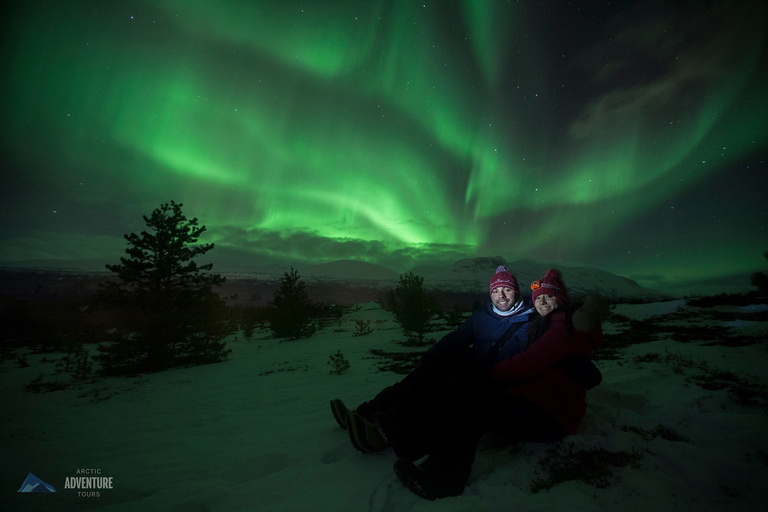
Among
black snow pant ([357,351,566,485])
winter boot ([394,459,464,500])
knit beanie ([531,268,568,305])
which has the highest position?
knit beanie ([531,268,568,305])

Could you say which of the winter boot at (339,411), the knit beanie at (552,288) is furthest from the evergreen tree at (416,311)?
the knit beanie at (552,288)

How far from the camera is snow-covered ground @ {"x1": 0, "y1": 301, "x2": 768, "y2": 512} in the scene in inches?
90.4

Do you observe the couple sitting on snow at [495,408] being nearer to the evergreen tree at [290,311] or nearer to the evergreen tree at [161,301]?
the evergreen tree at [161,301]

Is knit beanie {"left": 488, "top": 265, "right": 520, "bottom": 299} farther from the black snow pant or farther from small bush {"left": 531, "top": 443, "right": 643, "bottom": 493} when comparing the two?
small bush {"left": 531, "top": 443, "right": 643, "bottom": 493}

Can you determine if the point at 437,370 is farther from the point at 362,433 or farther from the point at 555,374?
the point at 555,374

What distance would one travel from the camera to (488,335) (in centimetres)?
380

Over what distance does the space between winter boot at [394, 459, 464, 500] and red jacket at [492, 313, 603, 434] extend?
1063 mm

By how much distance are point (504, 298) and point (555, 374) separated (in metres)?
1.15

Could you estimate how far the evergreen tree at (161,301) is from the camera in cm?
1092

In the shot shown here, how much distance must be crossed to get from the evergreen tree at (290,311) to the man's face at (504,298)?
16780mm

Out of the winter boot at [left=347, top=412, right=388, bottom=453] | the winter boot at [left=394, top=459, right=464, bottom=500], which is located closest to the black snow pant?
the winter boot at [left=394, top=459, right=464, bottom=500]

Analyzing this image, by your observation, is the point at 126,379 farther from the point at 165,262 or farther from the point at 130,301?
the point at 165,262

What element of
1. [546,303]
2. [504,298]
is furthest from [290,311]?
[546,303]

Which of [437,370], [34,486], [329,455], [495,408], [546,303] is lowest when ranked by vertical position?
[34,486]
